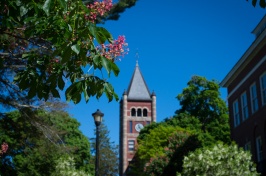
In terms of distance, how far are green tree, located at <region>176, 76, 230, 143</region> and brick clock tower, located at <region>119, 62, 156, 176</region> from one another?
35.3 meters

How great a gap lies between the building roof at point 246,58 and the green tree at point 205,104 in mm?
19123

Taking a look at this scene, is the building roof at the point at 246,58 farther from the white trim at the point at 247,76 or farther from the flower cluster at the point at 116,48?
the flower cluster at the point at 116,48

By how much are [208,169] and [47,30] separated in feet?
54.9

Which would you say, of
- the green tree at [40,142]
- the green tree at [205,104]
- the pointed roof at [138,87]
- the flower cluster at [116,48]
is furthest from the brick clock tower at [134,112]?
the flower cluster at [116,48]

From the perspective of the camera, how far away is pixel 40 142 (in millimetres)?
18531

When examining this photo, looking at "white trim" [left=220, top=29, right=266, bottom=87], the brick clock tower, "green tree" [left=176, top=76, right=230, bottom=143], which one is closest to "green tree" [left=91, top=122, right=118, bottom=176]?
the brick clock tower

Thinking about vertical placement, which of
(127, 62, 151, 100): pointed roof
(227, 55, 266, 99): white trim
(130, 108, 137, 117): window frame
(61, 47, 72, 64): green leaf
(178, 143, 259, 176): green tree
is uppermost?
(127, 62, 151, 100): pointed roof

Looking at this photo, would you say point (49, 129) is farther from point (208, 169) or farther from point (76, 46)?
point (76, 46)

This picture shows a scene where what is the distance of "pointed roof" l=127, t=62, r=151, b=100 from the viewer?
92500 mm

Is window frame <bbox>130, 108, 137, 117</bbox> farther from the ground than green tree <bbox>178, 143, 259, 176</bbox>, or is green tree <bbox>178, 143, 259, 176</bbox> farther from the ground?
window frame <bbox>130, 108, 137, 117</bbox>

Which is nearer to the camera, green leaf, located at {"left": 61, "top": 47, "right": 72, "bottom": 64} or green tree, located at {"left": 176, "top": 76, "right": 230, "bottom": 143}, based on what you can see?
green leaf, located at {"left": 61, "top": 47, "right": 72, "bottom": 64}

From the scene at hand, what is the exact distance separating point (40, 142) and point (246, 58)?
15619 mm

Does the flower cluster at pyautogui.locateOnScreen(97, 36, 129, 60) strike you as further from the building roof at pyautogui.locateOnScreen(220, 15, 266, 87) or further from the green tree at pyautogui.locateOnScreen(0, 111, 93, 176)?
the building roof at pyautogui.locateOnScreen(220, 15, 266, 87)

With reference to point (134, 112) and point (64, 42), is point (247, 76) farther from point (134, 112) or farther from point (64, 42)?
point (134, 112)
